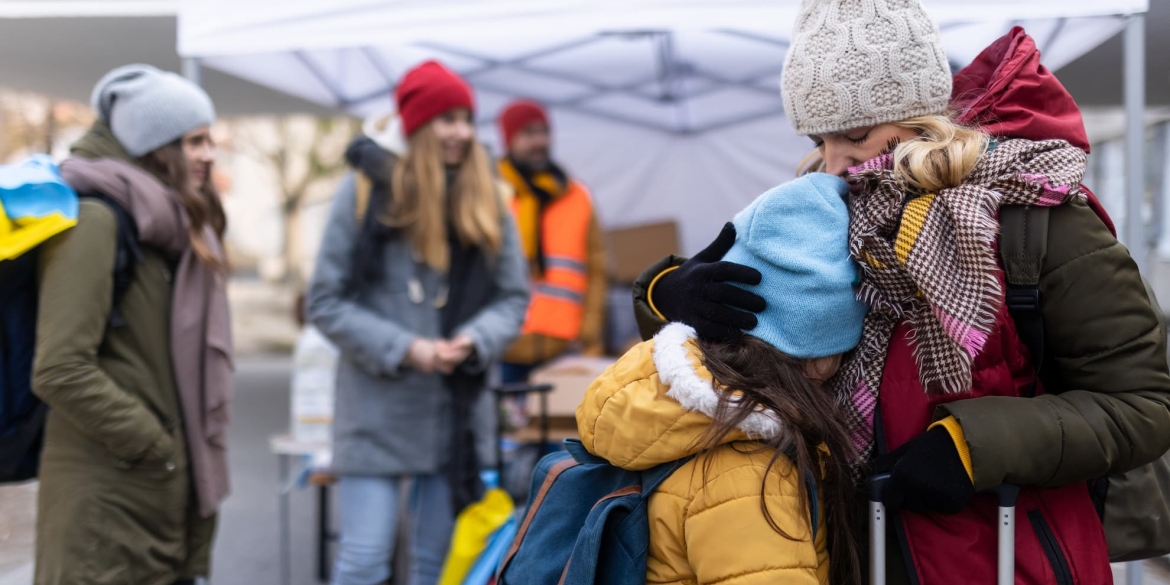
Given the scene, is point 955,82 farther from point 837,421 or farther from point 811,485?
point 811,485

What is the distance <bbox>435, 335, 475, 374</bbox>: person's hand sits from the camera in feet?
9.27

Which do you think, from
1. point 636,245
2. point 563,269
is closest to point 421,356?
point 563,269

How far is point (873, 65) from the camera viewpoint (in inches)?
55.6

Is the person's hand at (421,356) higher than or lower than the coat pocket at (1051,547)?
higher

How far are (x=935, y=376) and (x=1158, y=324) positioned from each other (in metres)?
0.33

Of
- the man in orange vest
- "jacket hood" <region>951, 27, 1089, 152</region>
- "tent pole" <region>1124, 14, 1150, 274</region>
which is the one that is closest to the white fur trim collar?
"jacket hood" <region>951, 27, 1089, 152</region>

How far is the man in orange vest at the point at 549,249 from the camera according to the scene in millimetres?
4965

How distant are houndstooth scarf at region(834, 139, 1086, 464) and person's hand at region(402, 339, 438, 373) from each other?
165 cm

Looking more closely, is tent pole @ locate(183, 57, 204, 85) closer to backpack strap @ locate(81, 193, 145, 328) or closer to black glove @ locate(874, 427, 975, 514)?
backpack strap @ locate(81, 193, 145, 328)

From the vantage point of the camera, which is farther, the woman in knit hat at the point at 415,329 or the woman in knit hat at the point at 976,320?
the woman in knit hat at the point at 415,329

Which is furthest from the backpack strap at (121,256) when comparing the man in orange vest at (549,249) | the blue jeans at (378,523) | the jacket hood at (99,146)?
the man in orange vest at (549,249)

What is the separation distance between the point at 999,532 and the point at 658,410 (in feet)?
1.63

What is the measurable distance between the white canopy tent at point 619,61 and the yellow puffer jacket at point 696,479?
83.5 inches

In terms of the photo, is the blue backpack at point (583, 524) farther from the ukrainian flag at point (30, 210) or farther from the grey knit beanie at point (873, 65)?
the ukrainian flag at point (30, 210)
